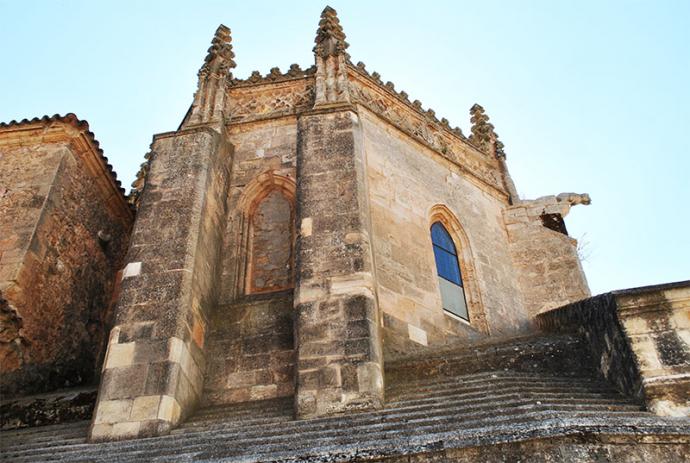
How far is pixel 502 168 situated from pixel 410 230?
430cm

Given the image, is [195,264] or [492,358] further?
[195,264]

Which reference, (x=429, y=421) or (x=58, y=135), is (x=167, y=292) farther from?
(x=58, y=135)

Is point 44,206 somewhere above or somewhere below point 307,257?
above

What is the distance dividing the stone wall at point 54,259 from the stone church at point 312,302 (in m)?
0.03

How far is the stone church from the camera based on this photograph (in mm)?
5359

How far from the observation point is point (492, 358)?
6.76 metres

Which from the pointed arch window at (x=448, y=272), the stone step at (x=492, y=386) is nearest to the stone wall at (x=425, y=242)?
the pointed arch window at (x=448, y=272)

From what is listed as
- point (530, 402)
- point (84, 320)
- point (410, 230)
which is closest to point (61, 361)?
point (84, 320)

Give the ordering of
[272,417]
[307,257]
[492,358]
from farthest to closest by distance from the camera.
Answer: [307,257], [492,358], [272,417]

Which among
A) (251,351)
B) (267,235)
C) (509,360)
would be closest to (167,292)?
(251,351)

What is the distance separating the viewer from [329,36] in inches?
449

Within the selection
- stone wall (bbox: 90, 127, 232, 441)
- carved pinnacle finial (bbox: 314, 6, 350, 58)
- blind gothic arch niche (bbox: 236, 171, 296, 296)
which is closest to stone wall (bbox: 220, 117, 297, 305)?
blind gothic arch niche (bbox: 236, 171, 296, 296)

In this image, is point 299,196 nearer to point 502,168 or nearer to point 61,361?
point 61,361

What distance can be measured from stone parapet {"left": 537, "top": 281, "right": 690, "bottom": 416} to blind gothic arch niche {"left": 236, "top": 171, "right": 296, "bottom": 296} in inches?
161
